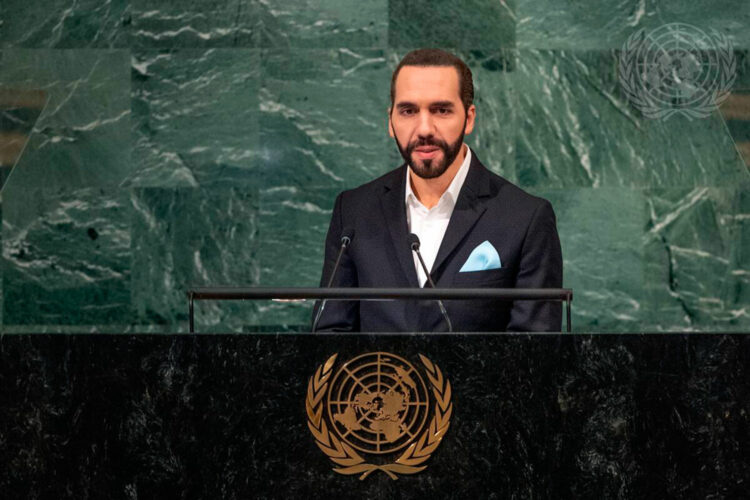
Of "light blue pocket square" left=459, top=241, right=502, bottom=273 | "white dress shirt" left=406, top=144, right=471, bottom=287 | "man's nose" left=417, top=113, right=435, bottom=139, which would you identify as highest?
"man's nose" left=417, top=113, right=435, bottom=139

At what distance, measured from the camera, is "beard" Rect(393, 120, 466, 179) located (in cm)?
327

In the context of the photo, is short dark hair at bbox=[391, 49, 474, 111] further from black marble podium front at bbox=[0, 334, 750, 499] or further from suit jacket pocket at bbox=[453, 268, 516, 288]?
black marble podium front at bbox=[0, 334, 750, 499]

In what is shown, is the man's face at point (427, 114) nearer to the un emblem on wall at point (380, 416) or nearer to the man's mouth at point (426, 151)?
the man's mouth at point (426, 151)

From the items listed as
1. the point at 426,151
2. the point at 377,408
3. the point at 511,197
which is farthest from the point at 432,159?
the point at 377,408

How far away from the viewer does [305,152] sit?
16.9ft

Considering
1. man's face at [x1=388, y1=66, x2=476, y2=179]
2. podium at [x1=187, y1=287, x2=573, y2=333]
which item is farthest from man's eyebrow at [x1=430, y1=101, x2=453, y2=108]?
podium at [x1=187, y1=287, x2=573, y2=333]

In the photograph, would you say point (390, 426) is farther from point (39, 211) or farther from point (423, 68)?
point (39, 211)

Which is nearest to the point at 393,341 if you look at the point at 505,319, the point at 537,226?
the point at 505,319

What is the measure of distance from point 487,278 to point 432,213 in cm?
38

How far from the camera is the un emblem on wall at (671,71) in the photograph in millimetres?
5117

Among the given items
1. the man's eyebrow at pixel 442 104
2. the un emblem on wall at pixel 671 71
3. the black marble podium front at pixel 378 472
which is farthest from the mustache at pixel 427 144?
the un emblem on wall at pixel 671 71

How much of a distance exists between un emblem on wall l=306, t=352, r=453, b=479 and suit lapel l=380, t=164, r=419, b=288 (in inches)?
30.8

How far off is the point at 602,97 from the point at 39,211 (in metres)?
2.79

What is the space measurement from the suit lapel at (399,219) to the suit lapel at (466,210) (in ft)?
0.25
